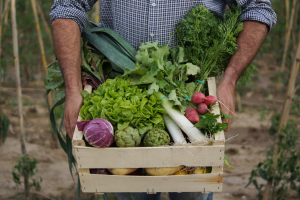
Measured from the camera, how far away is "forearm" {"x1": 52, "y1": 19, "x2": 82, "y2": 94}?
1.85 metres

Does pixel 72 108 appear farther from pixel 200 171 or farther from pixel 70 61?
pixel 200 171

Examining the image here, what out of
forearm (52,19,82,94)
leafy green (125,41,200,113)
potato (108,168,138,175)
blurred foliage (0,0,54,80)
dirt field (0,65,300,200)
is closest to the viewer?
potato (108,168,138,175)

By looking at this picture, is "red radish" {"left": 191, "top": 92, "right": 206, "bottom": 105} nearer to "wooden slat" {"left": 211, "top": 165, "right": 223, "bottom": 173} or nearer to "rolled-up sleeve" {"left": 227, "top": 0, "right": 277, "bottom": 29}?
"wooden slat" {"left": 211, "top": 165, "right": 223, "bottom": 173}

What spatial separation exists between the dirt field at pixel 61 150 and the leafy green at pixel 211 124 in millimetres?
2106

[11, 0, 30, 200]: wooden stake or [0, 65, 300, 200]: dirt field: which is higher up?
[11, 0, 30, 200]: wooden stake

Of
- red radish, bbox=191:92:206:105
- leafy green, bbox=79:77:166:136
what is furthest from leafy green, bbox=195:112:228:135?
leafy green, bbox=79:77:166:136

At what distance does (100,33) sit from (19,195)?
2275 mm

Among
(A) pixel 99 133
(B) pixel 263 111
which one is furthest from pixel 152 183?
(B) pixel 263 111

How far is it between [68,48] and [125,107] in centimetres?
64

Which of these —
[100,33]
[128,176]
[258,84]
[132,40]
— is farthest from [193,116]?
[258,84]

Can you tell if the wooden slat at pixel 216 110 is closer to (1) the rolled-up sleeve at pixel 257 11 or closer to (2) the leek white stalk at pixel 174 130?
(2) the leek white stalk at pixel 174 130

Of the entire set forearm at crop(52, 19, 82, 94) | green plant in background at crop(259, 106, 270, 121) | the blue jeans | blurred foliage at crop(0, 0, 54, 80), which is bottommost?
green plant in background at crop(259, 106, 270, 121)

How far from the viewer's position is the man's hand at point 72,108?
1.72 meters

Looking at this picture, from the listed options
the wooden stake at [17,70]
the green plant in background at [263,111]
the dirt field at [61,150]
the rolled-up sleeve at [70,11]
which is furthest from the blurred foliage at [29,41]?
the green plant in background at [263,111]
